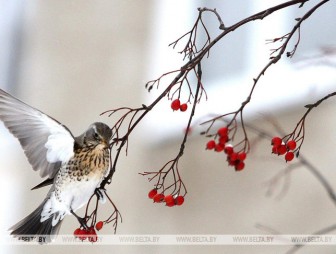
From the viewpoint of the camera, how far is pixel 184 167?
137 centimetres

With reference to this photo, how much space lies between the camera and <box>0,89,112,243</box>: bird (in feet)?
1.74

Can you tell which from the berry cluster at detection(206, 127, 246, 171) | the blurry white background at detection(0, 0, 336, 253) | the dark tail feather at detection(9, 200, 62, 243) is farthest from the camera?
the blurry white background at detection(0, 0, 336, 253)

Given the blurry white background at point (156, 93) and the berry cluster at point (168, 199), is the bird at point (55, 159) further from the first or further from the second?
the blurry white background at point (156, 93)

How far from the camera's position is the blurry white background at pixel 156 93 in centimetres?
92

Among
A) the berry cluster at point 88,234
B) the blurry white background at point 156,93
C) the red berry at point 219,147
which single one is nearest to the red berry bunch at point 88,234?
the berry cluster at point 88,234

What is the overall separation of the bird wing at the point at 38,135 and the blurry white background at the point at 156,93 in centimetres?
26

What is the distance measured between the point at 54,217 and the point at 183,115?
62 centimetres

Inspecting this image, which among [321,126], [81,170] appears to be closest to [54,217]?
[81,170]

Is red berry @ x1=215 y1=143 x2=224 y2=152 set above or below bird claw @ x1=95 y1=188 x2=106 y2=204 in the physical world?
above

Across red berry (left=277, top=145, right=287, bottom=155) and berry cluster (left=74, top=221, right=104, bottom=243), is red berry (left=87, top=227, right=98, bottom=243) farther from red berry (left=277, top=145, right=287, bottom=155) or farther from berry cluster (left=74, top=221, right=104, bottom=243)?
red berry (left=277, top=145, right=287, bottom=155)

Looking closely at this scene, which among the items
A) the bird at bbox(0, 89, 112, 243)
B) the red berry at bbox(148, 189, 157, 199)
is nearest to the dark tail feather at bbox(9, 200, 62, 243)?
the bird at bbox(0, 89, 112, 243)

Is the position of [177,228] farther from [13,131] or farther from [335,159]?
[13,131]

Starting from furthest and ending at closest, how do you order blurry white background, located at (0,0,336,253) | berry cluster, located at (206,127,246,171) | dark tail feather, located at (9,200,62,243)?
blurry white background, located at (0,0,336,253) → dark tail feather, located at (9,200,62,243) → berry cluster, located at (206,127,246,171)

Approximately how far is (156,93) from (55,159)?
Answer: 0.51 meters
